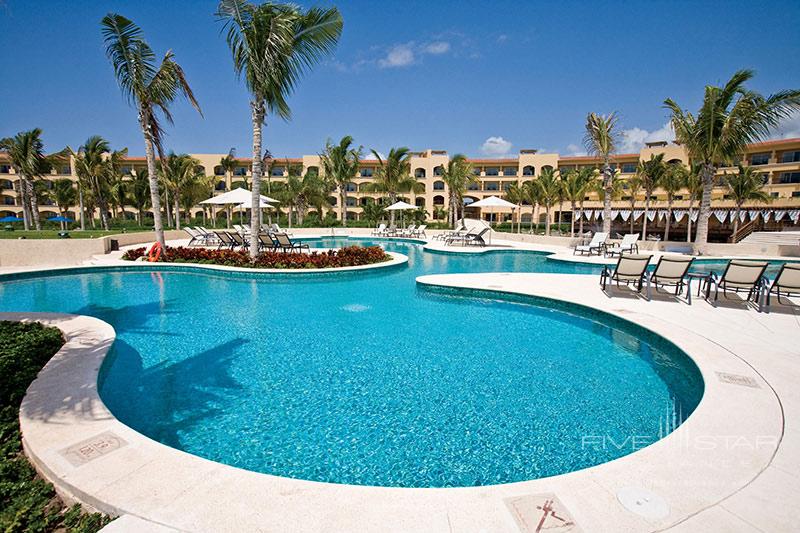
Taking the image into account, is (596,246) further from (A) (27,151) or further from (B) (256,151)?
(A) (27,151)

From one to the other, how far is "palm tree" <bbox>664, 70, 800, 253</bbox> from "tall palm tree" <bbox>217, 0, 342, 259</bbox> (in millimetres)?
15537

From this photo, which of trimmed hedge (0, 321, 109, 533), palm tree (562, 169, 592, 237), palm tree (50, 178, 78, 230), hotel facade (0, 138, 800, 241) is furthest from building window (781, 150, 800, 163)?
palm tree (50, 178, 78, 230)

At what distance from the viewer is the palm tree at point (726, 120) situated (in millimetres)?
15484

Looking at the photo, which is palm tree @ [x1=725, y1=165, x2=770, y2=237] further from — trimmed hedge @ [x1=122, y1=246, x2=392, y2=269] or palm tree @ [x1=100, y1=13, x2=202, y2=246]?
palm tree @ [x1=100, y1=13, x2=202, y2=246]

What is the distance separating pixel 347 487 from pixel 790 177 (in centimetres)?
5449

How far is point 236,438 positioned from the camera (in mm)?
3979

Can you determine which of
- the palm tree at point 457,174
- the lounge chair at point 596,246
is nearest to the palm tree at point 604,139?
the lounge chair at point 596,246

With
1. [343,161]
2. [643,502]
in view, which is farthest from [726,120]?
[343,161]

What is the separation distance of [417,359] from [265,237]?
12.5 m

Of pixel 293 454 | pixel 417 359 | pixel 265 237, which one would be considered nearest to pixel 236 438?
pixel 293 454

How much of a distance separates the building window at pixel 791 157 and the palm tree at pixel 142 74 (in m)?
53.6

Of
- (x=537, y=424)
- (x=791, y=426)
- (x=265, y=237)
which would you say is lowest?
(x=537, y=424)

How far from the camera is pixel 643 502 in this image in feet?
8.26

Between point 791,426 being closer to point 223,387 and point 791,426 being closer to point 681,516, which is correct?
point 681,516
